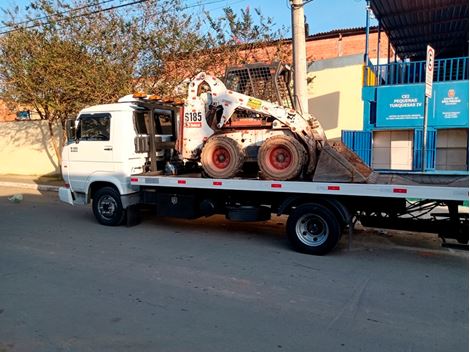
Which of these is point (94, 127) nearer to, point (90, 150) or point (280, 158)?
point (90, 150)

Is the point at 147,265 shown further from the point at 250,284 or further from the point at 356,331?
the point at 356,331

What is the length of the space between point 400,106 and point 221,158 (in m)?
6.32

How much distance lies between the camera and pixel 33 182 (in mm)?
15266

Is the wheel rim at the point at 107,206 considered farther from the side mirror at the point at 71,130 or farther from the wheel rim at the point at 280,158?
the wheel rim at the point at 280,158

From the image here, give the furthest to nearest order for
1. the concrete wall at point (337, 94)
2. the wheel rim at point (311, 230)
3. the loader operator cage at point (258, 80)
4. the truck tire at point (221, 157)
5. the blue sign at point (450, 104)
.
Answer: the concrete wall at point (337, 94)
the blue sign at point (450, 104)
the loader operator cage at point (258, 80)
the truck tire at point (221, 157)
the wheel rim at point (311, 230)

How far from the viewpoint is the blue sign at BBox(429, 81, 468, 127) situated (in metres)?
10.5

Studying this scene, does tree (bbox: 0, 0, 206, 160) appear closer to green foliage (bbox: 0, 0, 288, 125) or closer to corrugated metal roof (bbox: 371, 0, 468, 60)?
green foliage (bbox: 0, 0, 288, 125)

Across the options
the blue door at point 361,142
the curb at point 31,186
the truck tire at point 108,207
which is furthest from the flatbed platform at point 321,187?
the curb at point 31,186

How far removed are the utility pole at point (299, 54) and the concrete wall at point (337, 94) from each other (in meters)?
3.53

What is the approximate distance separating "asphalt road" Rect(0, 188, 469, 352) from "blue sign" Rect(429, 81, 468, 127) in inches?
189

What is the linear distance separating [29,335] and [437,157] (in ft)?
35.2

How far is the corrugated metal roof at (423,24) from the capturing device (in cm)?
1158

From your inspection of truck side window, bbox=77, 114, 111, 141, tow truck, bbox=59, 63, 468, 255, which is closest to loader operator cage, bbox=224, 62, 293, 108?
tow truck, bbox=59, 63, 468, 255

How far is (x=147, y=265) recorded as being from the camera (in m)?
5.60
